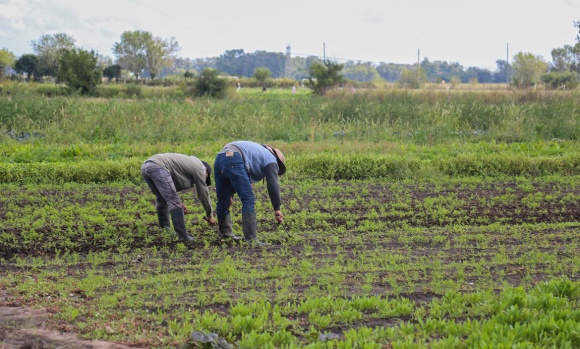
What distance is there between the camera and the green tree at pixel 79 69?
Result: 116 feet

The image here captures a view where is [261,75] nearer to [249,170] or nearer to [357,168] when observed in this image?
[357,168]

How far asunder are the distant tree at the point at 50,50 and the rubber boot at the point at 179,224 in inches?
1862

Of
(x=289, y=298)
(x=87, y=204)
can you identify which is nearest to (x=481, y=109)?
(x=87, y=204)

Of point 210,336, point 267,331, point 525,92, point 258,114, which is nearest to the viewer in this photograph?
point 210,336

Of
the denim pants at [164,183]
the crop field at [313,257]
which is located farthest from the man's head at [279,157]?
the denim pants at [164,183]

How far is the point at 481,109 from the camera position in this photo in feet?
76.3

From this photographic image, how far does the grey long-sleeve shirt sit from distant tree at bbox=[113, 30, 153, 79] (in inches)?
2365

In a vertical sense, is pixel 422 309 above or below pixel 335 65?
below

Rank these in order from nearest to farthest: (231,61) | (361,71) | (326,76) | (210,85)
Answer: (210,85) < (326,76) < (361,71) < (231,61)

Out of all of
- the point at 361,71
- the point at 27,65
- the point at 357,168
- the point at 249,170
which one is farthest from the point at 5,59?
the point at 361,71

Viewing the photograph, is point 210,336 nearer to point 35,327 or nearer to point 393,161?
point 35,327

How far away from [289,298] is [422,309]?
1.29 meters

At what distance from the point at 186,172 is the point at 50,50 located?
2137 inches

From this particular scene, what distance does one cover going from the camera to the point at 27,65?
57.0 m
